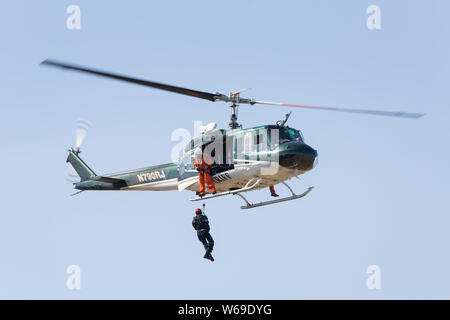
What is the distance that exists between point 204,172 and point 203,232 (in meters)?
1.90

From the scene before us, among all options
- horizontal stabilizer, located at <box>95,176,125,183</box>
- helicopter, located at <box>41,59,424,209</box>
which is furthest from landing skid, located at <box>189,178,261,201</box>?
horizontal stabilizer, located at <box>95,176,125,183</box>

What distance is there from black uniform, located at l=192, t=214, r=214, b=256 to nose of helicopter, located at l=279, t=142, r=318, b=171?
11.0 ft

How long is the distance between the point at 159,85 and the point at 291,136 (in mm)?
4703

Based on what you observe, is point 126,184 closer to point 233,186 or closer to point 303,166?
point 233,186

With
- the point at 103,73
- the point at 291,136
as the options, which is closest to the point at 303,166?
the point at 291,136

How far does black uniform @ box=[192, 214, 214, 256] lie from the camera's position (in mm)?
23750

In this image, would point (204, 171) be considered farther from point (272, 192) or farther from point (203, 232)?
point (272, 192)

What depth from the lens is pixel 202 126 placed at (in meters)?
23.9

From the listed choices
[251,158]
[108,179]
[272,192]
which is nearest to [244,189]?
[251,158]

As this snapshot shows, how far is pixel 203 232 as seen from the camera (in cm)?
2375

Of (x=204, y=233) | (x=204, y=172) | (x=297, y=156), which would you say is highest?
(x=297, y=156)

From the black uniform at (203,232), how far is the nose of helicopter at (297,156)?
11.0 feet

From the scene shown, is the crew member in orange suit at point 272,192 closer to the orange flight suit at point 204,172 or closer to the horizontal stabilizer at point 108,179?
the orange flight suit at point 204,172

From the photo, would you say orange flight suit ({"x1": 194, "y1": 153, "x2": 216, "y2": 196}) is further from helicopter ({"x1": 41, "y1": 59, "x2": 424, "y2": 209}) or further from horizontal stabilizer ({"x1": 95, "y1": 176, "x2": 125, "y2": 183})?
horizontal stabilizer ({"x1": 95, "y1": 176, "x2": 125, "y2": 183})
